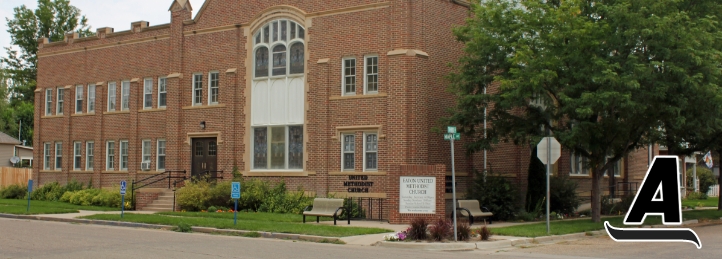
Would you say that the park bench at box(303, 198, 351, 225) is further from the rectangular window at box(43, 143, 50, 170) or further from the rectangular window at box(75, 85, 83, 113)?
the rectangular window at box(43, 143, 50, 170)

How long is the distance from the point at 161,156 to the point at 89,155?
569cm

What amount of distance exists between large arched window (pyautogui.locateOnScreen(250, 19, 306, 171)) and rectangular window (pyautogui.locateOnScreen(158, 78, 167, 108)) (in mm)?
5669

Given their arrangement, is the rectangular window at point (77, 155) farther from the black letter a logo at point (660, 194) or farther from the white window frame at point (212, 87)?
the black letter a logo at point (660, 194)

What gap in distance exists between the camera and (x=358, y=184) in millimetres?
26500

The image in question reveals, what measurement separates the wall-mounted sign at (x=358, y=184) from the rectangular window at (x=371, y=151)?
1.29ft

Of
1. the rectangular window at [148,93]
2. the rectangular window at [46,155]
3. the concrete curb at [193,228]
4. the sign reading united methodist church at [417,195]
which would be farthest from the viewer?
the rectangular window at [46,155]

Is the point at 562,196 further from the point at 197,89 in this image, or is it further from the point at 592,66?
the point at 197,89

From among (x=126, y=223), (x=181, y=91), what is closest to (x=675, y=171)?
(x=126, y=223)

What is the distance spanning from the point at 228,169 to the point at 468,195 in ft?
32.1

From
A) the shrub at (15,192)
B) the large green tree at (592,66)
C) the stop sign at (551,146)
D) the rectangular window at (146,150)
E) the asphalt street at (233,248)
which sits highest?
the large green tree at (592,66)

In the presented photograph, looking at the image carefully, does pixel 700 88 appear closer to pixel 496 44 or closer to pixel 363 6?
pixel 496 44

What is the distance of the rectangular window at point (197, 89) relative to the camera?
3183 centimetres

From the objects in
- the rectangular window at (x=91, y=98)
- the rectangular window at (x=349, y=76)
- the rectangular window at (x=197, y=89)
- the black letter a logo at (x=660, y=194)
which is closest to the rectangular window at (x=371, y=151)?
the rectangular window at (x=349, y=76)

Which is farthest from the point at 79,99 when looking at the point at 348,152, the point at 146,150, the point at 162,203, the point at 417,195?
the point at 417,195
